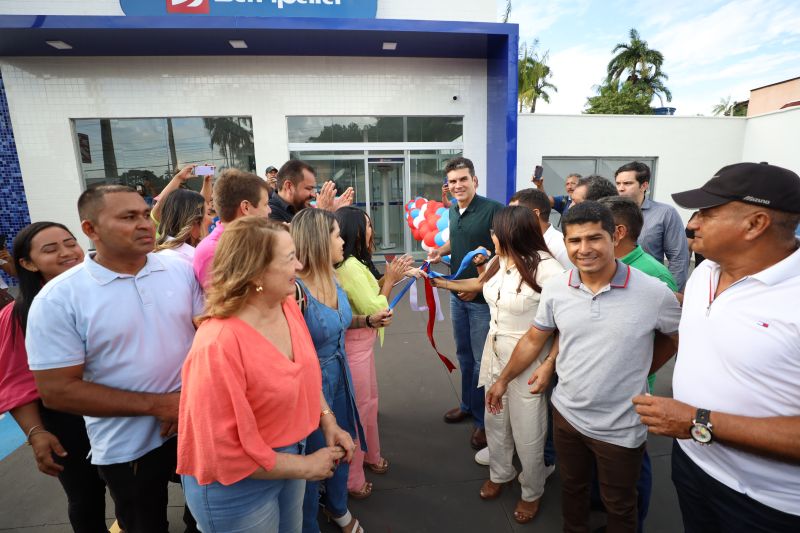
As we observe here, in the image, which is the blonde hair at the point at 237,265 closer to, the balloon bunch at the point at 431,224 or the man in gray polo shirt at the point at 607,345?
the man in gray polo shirt at the point at 607,345

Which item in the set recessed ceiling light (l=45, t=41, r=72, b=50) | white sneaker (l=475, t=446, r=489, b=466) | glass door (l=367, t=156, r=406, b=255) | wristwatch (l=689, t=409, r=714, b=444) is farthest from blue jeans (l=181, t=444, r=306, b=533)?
recessed ceiling light (l=45, t=41, r=72, b=50)

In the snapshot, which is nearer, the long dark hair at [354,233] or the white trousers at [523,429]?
the white trousers at [523,429]

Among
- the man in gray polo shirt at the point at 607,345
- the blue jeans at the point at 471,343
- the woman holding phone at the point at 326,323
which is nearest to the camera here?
the man in gray polo shirt at the point at 607,345

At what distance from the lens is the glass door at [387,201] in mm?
9234

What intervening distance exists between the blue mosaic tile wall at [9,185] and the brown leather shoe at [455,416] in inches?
379

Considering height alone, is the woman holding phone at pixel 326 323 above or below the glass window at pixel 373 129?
below

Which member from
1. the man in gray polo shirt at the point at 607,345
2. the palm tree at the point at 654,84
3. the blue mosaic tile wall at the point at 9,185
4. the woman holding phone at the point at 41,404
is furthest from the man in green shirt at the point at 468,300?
the palm tree at the point at 654,84

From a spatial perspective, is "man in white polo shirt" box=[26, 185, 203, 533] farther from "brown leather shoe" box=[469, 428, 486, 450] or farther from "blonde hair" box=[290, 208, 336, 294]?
"brown leather shoe" box=[469, 428, 486, 450]

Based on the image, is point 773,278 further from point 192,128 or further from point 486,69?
point 192,128

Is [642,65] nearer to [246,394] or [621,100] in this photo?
[621,100]

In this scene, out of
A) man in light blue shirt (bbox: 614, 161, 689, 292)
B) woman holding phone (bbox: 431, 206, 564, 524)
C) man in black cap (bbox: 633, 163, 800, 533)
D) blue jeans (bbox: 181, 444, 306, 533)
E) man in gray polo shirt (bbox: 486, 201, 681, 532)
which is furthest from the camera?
man in light blue shirt (bbox: 614, 161, 689, 292)

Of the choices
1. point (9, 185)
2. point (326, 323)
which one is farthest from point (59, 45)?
point (326, 323)

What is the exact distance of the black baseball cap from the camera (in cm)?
122

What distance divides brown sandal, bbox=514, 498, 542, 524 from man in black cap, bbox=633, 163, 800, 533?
1.12 meters
